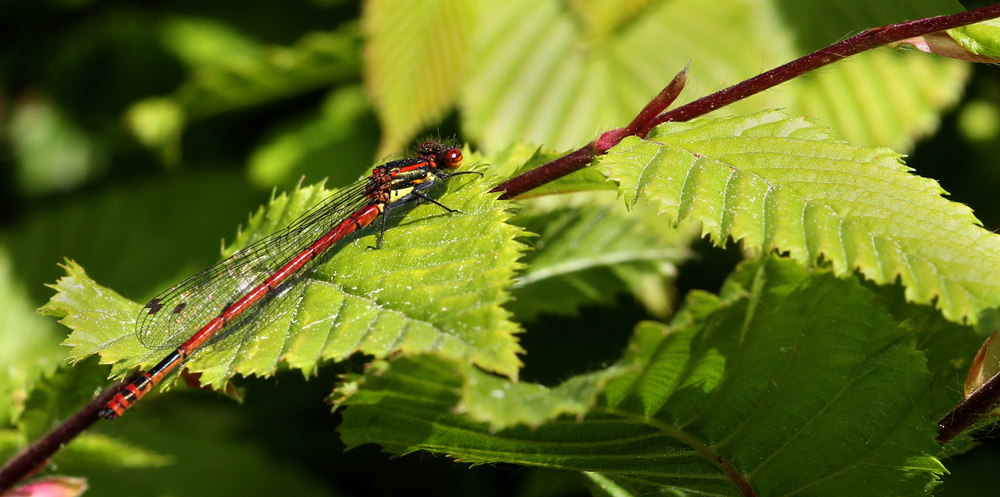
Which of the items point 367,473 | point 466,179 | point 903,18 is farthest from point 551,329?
point 903,18

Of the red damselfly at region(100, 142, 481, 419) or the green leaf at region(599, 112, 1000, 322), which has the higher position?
the red damselfly at region(100, 142, 481, 419)

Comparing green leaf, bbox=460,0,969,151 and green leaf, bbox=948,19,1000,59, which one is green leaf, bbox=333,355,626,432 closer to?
green leaf, bbox=948,19,1000,59

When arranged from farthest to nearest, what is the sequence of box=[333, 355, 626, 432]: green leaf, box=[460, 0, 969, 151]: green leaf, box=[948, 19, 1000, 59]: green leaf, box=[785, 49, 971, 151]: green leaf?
box=[785, 49, 971, 151]: green leaf < box=[460, 0, 969, 151]: green leaf < box=[948, 19, 1000, 59]: green leaf < box=[333, 355, 626, 432]: green leaf

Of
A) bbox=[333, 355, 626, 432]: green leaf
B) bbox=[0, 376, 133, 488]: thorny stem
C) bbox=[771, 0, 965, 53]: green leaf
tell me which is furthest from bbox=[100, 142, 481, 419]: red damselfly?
bbox=[771, 0, 965, 53]: green leaf

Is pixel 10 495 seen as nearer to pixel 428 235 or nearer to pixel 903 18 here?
pixel 428 235

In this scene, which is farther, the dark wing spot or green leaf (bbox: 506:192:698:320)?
green leaf (bbox: 506:192:698:320)

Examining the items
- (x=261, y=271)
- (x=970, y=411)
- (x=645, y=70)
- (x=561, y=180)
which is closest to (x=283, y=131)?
(x=645, y=70)

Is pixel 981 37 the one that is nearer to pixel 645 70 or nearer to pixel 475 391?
pixel 475 391
